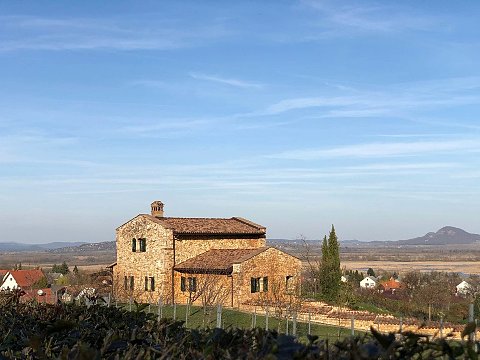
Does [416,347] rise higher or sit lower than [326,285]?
higher

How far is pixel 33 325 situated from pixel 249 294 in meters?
28.1

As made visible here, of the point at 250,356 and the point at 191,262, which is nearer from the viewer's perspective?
the point at 250,356

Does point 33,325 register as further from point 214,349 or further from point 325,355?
point 325,355

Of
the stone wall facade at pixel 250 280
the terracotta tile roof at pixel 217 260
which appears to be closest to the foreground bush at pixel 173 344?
the stone wall facade at pixel 250 280

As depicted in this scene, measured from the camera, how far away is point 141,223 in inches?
1449

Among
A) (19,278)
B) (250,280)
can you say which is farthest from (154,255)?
(19,278)

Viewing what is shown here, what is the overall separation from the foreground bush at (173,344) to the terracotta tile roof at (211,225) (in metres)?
29.7

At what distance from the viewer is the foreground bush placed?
2596mm

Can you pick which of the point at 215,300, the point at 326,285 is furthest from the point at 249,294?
the point at 326,285

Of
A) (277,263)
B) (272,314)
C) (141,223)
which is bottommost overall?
Result: (272,314)

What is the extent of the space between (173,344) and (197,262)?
31534 millimetres

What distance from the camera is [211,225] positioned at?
37.8 metres

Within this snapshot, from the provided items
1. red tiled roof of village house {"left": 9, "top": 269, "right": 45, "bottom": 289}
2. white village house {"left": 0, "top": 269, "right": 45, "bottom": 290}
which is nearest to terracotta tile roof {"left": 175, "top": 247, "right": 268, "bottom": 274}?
white village house {"left": 0, "top": 269, "right": 45, "bottom": 290}

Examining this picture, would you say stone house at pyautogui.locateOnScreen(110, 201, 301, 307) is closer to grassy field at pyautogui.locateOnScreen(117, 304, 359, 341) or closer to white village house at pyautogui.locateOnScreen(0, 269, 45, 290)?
grassy field at pyautogui.locateOnScreen(117, 304, 359, 341)
